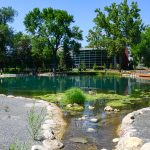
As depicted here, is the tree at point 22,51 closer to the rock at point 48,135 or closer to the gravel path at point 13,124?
the gravel path at point 13,124

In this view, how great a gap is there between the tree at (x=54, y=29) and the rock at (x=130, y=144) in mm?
71451

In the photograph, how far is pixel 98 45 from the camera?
90438 mm

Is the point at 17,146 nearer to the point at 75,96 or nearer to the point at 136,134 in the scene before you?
the point at 136,134

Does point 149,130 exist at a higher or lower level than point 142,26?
lower

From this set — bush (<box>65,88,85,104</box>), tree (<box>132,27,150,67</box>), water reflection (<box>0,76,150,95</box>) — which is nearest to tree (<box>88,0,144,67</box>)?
tree (<box>132,27,150,67</box>)

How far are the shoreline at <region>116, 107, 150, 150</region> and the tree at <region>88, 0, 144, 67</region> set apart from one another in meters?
67.8

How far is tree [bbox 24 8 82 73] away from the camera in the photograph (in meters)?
84.9

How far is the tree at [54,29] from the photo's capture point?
84.9m

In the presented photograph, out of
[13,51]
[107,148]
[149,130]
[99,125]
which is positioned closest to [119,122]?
[99,125]

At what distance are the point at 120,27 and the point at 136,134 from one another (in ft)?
249

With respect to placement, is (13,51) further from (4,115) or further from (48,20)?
(4,115)

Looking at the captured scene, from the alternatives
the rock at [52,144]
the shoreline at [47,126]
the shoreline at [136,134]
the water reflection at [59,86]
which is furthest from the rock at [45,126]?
the water reflection at [59,86]

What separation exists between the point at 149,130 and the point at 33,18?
77.3 m

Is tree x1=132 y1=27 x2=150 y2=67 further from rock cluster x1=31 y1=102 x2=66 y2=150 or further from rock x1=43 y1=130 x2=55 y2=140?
rock x1=43 y1=130 x2=55 y2=140
